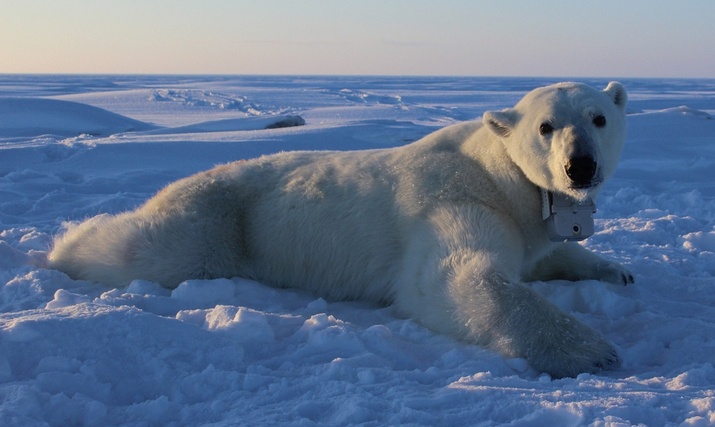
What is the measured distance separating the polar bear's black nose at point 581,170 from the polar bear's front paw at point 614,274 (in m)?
0.85

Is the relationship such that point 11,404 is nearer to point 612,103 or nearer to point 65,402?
point 65,402

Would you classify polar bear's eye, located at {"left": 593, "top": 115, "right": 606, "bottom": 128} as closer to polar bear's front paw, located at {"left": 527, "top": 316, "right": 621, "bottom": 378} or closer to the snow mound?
polar bear's front paw, located at {"left": 527, "top": 316, "right": 621, "bottom": 378}

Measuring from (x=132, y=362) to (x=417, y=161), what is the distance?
166 cm

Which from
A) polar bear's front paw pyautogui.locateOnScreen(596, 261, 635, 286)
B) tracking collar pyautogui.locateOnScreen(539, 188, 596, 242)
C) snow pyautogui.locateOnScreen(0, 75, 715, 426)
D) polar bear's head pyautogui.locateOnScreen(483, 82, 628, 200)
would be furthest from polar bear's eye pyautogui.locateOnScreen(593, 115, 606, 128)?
polar bear's front paw pyautogui.locateOnScreen(596, 261, 635, 286)

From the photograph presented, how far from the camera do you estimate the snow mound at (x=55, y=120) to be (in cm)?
1017

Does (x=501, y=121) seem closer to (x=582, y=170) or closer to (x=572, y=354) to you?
(x=582, y=170)

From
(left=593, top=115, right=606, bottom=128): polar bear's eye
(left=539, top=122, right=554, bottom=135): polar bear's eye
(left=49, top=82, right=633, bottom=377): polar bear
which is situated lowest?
(left=49, top=82, right=633, bottom=377): polar bear

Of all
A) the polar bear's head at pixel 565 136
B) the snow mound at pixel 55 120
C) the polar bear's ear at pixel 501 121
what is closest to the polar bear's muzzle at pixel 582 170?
the polar bear's head at pixel 565 136

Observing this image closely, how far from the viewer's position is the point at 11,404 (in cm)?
164

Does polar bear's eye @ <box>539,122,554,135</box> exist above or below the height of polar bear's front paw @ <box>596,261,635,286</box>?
above

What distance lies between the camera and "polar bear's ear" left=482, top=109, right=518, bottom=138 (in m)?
2.93

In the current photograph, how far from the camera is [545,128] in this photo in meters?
2.78

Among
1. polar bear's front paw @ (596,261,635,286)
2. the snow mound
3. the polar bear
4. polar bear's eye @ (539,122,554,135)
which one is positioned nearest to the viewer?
the polar bear

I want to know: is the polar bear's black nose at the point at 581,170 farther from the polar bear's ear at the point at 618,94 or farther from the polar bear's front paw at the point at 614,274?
the polar bear's front paw at the point at 614,274
